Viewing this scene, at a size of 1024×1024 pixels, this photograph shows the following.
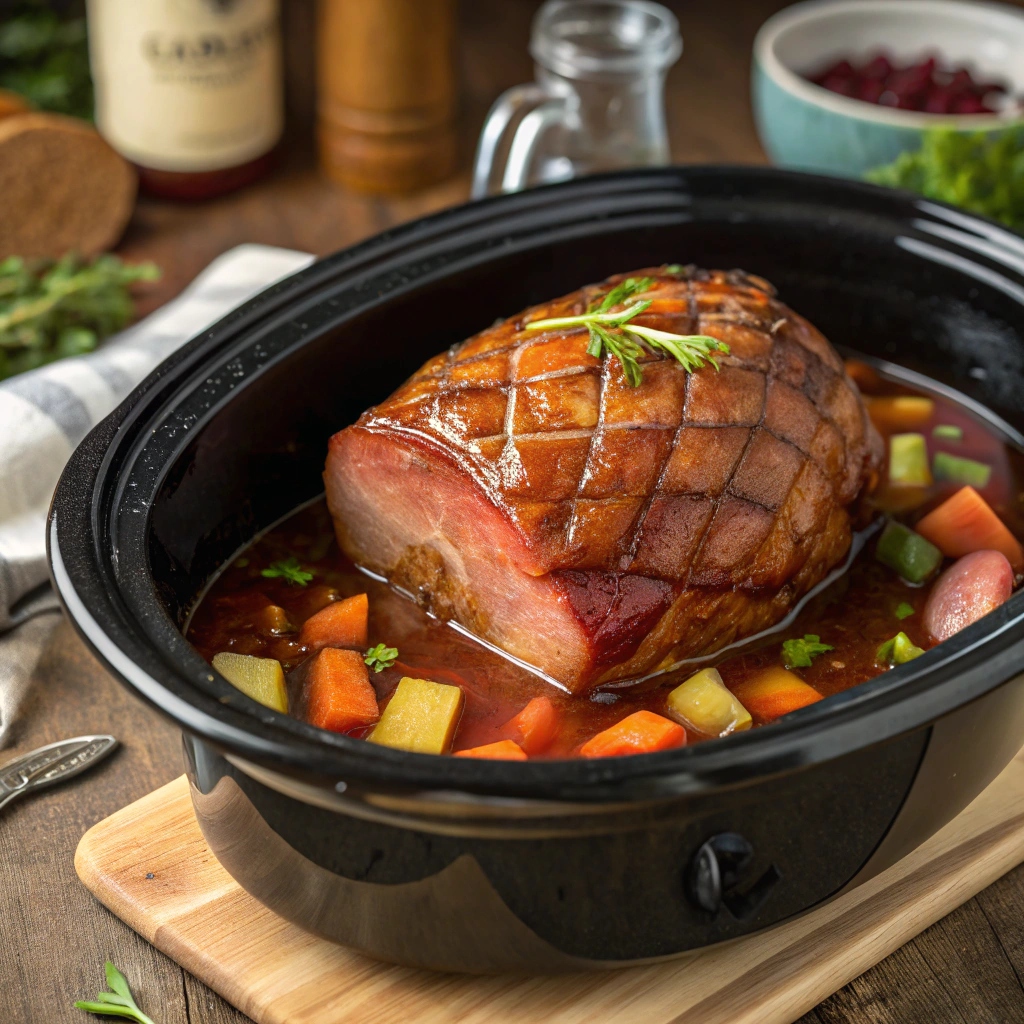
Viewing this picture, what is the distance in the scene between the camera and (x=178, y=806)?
2281mm

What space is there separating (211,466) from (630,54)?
2.04m

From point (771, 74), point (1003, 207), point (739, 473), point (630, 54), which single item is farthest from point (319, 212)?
point (739, 473)

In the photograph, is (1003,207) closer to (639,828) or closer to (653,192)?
(653,192)

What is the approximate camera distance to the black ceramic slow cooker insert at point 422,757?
63.7 inches

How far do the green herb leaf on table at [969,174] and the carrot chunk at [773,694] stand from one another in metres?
1.68

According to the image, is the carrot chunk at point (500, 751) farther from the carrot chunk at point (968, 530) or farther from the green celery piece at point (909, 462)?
the green celery piece at point (909, 462)

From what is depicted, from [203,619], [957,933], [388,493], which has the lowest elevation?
[957,933]

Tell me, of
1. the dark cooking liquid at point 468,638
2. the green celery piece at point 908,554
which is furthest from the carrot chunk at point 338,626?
the green celery piece at point 908,554

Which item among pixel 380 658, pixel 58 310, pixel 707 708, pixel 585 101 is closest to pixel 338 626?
pixel 380 658

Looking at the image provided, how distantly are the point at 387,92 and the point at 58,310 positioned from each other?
1.34m

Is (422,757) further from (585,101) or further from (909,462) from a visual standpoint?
(585,101)

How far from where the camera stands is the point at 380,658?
2352 mm

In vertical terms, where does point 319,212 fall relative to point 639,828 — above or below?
below

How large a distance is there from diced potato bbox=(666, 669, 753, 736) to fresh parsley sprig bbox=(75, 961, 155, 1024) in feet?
3.16
